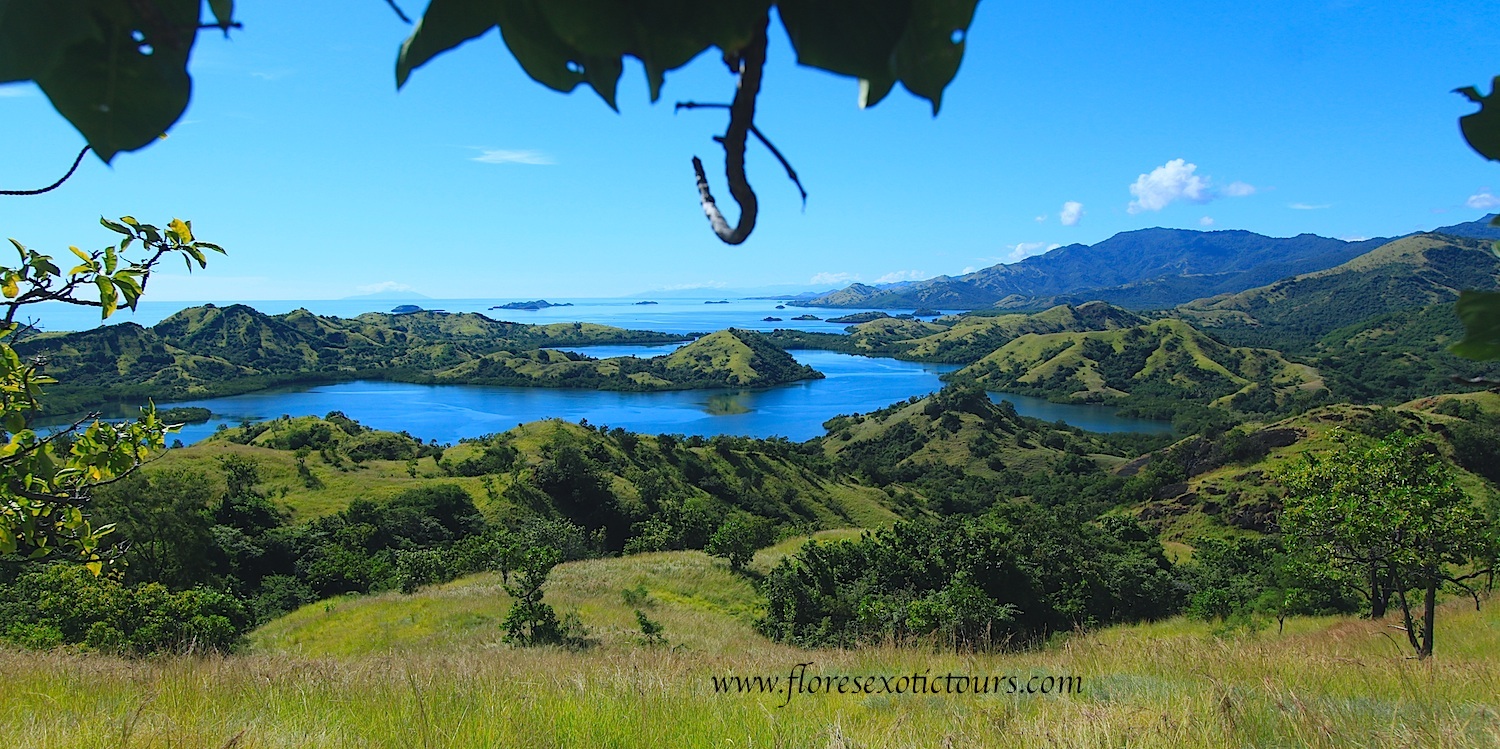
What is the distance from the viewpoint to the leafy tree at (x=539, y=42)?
0.58m

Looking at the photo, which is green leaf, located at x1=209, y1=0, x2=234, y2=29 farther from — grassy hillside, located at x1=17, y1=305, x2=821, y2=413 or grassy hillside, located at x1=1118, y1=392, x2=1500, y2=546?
grassy hillside, located at x1=17, y1=305, x2=821, y2=413

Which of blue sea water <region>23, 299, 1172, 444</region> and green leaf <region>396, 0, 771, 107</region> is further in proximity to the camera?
blue sea water <region>23, 299, 1172, 444</region>

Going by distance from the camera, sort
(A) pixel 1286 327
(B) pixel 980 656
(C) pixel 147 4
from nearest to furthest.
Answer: (C) pixel 147 4 → (B) pixel 980 656 → (A) pixel 1286 327

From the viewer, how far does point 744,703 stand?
382cm

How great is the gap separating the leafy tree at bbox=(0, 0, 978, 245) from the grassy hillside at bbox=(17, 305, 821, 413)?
440 ft

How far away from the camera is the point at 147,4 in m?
0.64

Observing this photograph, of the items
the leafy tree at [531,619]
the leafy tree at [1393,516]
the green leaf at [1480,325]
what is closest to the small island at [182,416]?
the green leaf at [1480,325]

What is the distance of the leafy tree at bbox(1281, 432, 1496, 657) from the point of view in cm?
773

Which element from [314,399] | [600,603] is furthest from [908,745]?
[314,399]

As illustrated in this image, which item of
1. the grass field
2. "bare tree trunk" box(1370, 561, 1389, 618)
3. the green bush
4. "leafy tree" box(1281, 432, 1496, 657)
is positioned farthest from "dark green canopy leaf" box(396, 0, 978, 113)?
the green bush

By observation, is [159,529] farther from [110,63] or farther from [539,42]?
[539,42]

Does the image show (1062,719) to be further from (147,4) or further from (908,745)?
(147,4)

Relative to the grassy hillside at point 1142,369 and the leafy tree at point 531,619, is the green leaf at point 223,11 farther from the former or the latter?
the grassy hillside at point 1142,369

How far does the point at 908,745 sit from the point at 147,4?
323cm
